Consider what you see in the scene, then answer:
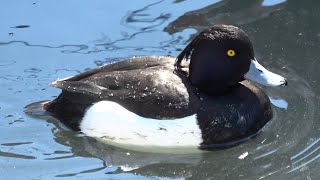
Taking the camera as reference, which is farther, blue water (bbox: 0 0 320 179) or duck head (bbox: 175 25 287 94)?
duck head (bbox: 175 25 287 94)

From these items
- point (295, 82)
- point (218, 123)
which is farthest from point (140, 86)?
point (295, 82)

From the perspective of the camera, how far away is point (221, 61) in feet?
19.8

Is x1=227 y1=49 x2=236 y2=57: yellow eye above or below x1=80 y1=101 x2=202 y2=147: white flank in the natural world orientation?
above

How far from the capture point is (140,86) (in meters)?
5.89

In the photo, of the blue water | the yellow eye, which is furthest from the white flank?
the yellow eye

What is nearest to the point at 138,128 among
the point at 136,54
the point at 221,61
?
the point at 221,61

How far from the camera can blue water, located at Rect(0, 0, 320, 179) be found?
19.0 feet

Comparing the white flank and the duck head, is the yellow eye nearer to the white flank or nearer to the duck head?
the duck head

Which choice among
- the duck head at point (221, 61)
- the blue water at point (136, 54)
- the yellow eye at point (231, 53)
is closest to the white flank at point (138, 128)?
the blue water at point (136, 54)

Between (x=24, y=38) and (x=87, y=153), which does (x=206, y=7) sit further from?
(x=87, y=153)

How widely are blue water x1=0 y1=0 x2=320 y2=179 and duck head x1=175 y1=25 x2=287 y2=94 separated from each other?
0.49 meters

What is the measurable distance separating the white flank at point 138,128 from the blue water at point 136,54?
4.4 inches

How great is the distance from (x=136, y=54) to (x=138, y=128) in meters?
1.66

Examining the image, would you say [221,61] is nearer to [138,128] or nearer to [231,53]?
[231,53]
